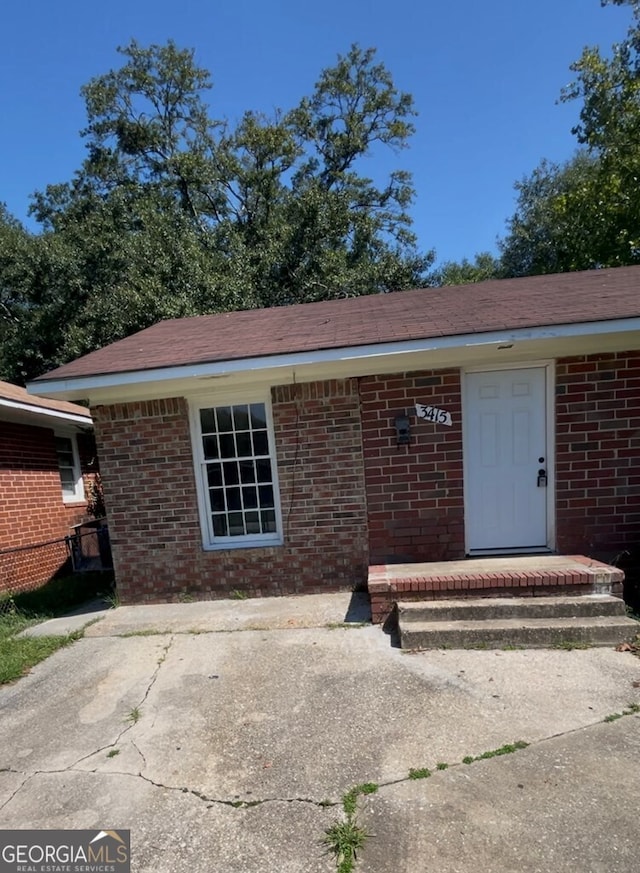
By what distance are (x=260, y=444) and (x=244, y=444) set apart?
19 centimetres

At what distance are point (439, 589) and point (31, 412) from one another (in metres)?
6.96

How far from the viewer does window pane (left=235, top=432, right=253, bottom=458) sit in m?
5.54

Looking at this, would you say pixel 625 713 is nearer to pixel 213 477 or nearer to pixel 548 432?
pixel 548 432

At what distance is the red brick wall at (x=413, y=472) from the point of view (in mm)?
5096

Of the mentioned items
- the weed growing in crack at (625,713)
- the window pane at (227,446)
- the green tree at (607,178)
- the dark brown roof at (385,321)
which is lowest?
the weed growing in crack at (625,713)

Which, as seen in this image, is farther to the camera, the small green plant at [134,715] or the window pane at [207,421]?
the window pane at [207,421]

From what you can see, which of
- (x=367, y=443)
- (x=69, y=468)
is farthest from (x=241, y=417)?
(x=69, y=468)

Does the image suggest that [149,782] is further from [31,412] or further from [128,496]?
[31,412]

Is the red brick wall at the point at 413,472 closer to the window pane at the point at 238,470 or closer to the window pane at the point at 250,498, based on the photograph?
the window pane at the point at 238,470

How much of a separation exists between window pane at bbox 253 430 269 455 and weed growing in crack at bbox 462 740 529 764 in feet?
11.8

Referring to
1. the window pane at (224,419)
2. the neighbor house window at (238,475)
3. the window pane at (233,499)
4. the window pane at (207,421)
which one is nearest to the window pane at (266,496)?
the neighbor house window at (238,475)

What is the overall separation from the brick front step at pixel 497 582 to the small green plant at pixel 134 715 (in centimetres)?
213

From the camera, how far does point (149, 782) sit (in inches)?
105

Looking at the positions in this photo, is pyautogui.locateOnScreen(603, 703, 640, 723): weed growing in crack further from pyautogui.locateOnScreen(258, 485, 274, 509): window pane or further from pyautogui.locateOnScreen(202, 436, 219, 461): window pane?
pyautogui.locateOnScreen(202, 436, 219, 461): window pane
